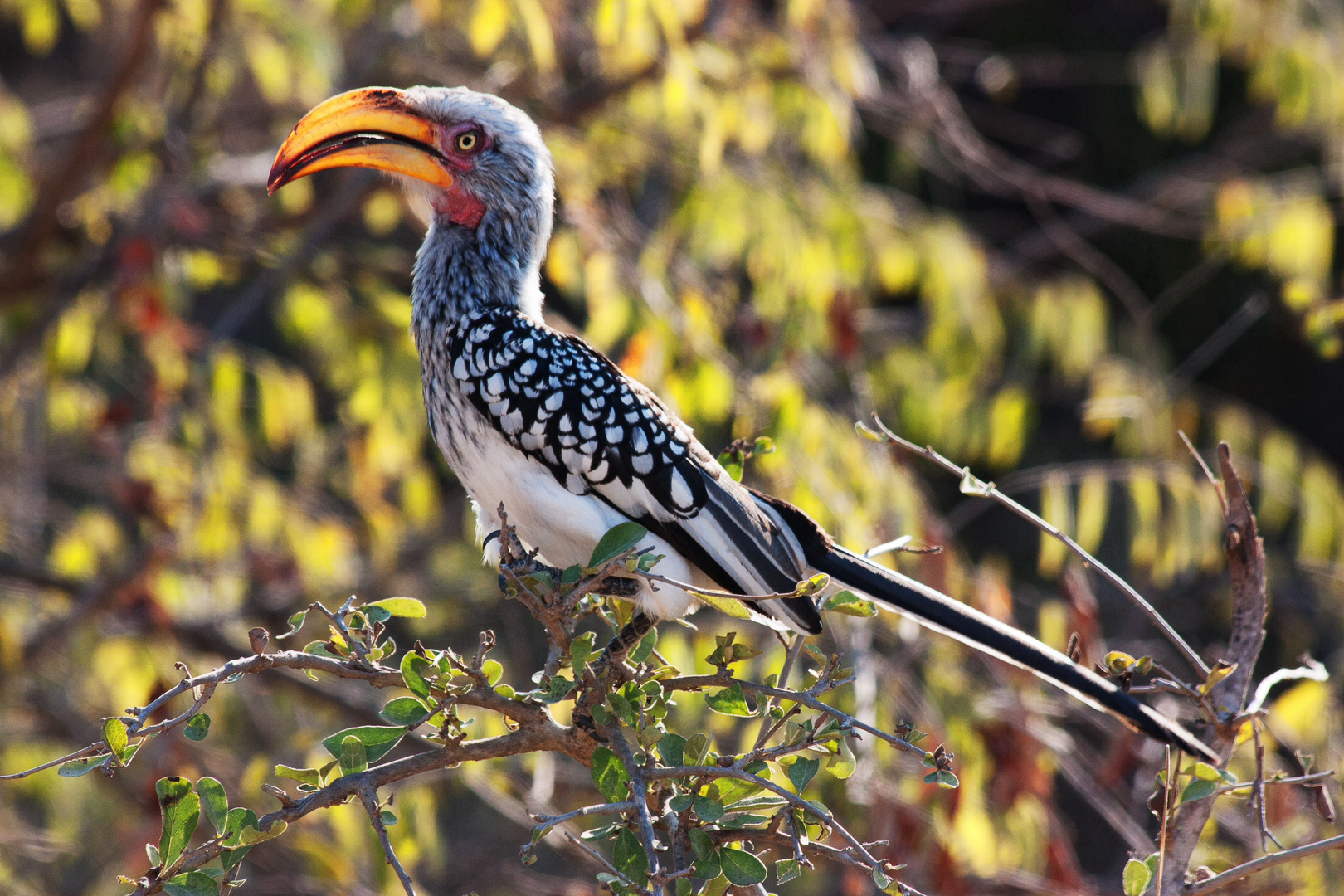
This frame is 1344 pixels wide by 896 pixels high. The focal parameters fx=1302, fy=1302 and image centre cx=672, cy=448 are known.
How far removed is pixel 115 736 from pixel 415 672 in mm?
445

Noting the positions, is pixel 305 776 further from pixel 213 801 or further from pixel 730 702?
pixel 730 702

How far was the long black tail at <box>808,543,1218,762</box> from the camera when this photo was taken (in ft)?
7.97

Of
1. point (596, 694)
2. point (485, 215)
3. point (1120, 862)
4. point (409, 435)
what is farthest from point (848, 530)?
point (1120, 862)

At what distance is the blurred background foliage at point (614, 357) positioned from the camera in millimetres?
4270

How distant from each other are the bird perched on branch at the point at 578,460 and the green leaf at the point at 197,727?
37.8 inches

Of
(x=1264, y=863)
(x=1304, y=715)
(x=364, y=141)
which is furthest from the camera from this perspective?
(x=1304, y=715)

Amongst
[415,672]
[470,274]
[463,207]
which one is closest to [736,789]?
[415,672]

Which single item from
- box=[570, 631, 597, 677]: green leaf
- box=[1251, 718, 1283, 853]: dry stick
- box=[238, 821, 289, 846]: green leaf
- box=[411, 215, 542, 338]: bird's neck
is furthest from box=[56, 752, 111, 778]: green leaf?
box=[1251, 718, 1283, 853]: dry stick

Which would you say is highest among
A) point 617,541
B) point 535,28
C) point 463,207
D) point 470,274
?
point 535,28

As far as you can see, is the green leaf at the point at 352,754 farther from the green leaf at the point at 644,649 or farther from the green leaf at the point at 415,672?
the green leaf at the point at 644,649

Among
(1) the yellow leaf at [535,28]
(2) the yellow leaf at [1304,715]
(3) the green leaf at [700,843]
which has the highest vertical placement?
(1) the yellow leaf at [535,28]

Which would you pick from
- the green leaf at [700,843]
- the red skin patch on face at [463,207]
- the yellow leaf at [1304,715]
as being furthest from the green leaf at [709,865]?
the yellow leaf at [1304,715]

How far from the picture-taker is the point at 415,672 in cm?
206

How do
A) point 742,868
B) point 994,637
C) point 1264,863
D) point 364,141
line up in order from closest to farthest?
point 1264,863 < point 742,868 < point 994,637 < point 364,141
